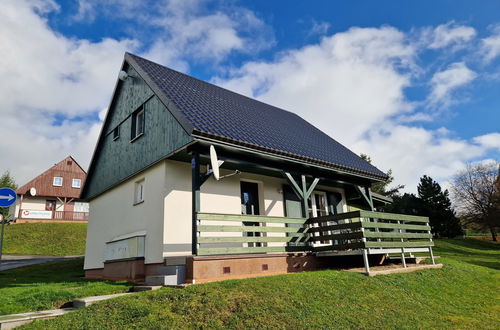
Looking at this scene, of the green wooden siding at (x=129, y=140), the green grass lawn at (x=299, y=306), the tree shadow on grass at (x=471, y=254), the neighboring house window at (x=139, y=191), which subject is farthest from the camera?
the tree shadow on grass at (x=471, y=254)

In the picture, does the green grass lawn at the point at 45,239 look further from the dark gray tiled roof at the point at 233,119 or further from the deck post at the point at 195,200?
the deck post at the point at 195,200

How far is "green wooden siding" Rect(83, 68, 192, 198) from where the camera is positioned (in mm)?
9734

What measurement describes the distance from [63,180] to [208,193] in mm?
34740

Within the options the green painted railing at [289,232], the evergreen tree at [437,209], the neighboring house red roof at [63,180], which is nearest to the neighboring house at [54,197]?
the neighboring house red roof at [63,180]

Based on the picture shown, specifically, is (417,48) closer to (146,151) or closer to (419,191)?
(146,151)

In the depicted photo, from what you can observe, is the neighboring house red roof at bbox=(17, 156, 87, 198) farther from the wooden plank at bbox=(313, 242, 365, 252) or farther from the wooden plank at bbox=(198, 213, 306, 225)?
the wooden plank at bbox=(313, 242, 365, 252)

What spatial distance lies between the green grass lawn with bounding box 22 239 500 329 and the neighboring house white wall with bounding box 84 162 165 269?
10.9ft

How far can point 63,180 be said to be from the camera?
38.7m

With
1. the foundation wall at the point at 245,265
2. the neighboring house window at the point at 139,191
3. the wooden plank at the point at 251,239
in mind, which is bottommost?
the foundation wall at the point at 245,265

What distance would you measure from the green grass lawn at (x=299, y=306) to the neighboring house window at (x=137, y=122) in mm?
7175

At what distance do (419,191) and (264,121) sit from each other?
109 ft

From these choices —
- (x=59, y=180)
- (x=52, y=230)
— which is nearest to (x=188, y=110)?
(x=52, y=230)

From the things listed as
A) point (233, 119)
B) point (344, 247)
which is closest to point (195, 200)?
point (233, 119)

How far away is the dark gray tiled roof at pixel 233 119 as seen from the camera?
950 centimetres
